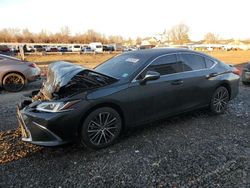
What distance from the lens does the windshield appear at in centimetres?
484

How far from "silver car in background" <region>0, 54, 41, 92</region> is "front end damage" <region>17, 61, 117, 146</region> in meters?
5.72

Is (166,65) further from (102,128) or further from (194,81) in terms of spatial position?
(102,128)

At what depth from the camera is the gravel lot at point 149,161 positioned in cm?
346

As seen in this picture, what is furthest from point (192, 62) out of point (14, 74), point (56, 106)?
point (14, 74)

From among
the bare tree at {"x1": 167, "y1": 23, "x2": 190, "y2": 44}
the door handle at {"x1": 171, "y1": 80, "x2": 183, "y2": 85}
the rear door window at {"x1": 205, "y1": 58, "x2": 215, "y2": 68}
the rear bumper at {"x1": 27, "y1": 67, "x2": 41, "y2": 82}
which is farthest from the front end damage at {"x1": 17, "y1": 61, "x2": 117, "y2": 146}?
the bare tree at {"x1": 167, "y1": 23, "x2": 190, "y2": 44}

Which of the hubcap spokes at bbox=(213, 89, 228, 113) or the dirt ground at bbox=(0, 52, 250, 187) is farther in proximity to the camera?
the hubcap spokes at bbox=(213, 89, 228, 113)

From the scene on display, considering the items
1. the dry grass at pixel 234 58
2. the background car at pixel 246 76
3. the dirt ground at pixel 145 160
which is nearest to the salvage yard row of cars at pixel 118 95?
the dirt ground at pixel 145 160

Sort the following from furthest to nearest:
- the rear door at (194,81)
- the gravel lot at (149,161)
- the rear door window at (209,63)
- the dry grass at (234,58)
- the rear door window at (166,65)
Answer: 1. the dry grass at (234,58)
2. the rear door window at (209,63)
3. the rear door at (194,81)
4. the rear door window at (166,65)
5. the gravel lot at (149,161)

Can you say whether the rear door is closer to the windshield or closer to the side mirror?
the side mirror

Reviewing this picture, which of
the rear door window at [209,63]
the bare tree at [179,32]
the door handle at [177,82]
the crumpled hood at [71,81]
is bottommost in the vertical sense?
the door handle at [177,82]

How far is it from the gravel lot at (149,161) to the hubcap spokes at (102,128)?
19 cm

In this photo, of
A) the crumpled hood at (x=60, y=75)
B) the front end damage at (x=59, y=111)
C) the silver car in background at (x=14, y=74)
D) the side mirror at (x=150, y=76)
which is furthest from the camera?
the silver car in background at (x=14, y=74)

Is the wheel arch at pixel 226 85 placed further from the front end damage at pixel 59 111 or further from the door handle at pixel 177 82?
the front end damage at pixel 59 111

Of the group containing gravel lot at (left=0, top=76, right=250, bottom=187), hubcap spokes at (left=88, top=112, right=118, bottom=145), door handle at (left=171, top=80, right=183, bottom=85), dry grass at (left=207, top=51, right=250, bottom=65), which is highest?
door handle at (left=171, top=80, right=183, bottom=85)
